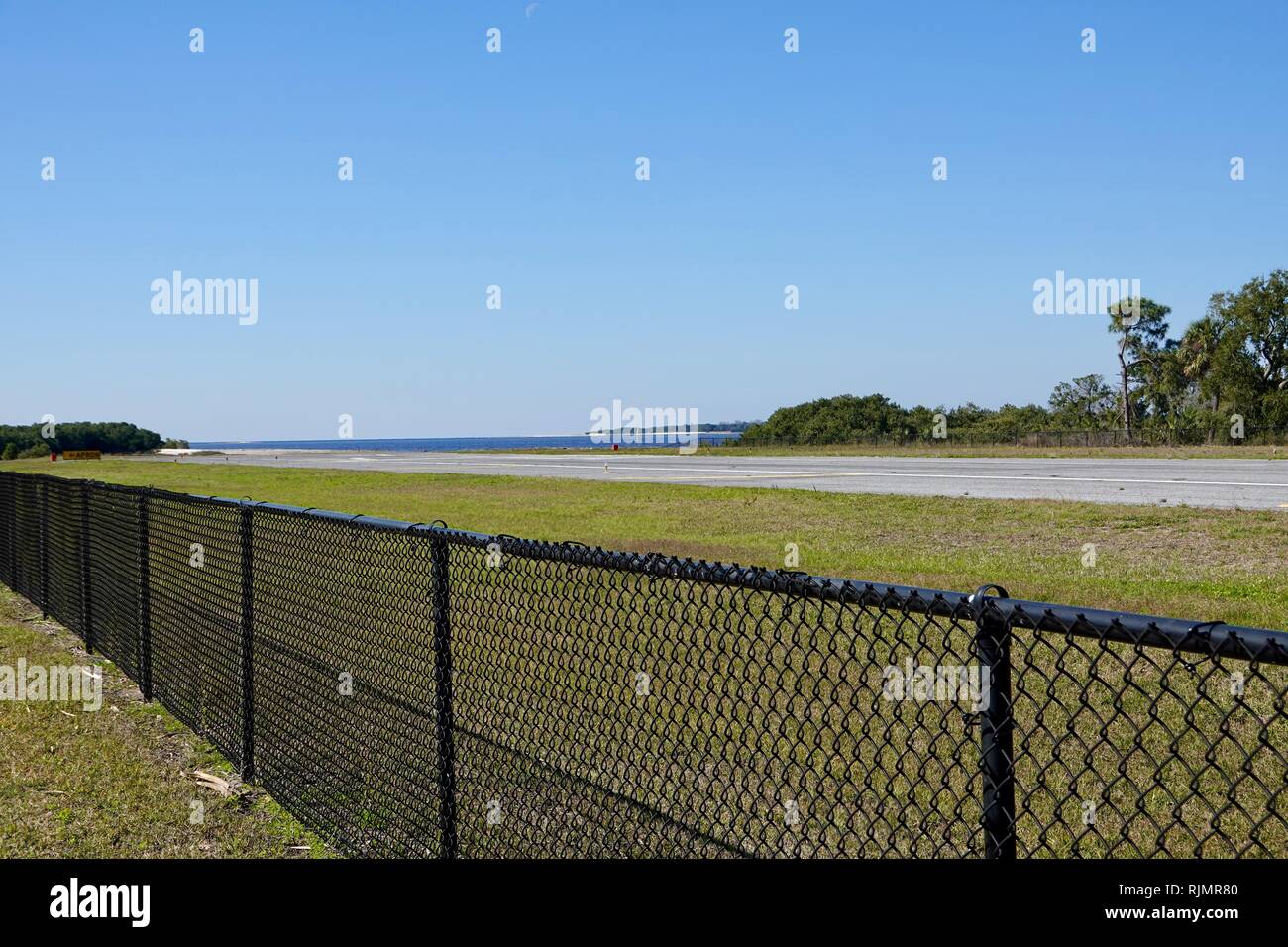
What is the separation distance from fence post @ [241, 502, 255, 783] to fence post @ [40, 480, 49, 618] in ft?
20.9

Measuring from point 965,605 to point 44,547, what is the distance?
11.3 m

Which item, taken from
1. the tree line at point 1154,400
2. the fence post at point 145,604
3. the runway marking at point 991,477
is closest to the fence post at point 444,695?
the fence post at point 145,604

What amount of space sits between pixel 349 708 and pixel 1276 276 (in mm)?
64293

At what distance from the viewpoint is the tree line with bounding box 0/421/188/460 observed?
261 ft

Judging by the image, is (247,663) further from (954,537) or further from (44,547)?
(954,537)

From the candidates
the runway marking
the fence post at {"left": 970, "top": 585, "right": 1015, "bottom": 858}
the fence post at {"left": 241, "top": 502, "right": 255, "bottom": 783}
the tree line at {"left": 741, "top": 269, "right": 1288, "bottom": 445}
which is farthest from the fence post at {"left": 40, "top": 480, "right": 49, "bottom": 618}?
the tree line at {"left": 741, "top": 269, "right": 1288, "bottom": 445}

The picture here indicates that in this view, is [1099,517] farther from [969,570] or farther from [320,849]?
[320,849]

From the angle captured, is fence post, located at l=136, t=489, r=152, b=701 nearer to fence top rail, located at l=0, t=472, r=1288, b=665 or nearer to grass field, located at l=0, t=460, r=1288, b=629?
fence top rail, located at l=0, t=472, r=1288, b=665

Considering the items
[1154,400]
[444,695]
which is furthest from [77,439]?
[444,695]

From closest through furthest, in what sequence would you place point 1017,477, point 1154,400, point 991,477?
1. point 1017,477
2. point 991,477
3. point 1154,400

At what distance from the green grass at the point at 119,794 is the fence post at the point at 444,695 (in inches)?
38.5

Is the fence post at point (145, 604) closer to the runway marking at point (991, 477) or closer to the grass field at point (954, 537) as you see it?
the grass field at point (954, 537)

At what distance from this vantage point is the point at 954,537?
1466cm

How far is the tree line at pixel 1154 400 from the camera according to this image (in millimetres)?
55094
